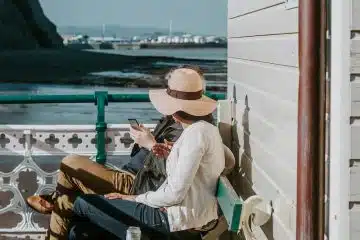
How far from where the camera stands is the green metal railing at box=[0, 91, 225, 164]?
598 cm

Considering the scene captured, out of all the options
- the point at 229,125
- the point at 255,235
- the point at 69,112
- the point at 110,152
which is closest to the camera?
the point at 255,235

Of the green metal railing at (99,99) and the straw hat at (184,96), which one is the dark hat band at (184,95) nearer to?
the straw hat at (184,96)

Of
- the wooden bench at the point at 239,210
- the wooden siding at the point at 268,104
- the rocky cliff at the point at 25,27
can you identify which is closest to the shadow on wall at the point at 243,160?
the wooden siding at the point at 268,104

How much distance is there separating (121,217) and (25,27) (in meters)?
71.5

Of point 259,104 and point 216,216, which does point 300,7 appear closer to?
point 259,104

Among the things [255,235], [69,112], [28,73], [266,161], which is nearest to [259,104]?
[266,161]

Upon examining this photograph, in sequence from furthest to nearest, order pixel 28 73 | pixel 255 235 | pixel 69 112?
pixel 28 73
pixel 69 112
pixel 255 235

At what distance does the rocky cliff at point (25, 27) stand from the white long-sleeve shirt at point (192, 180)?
215 ft

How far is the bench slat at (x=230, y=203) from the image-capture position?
389cm

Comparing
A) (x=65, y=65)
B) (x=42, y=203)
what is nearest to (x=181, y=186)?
(x=42, y=203)

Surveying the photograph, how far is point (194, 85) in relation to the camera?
4.59m

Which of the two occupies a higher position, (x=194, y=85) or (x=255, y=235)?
(x=194, y=85)

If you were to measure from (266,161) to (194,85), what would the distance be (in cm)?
75

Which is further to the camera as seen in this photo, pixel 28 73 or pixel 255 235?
pixel 28 73
